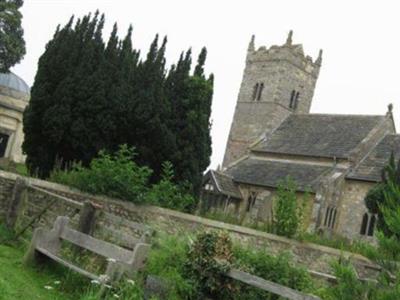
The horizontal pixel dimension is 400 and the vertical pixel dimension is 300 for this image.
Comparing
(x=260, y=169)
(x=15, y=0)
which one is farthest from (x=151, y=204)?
(x=15, y=0)

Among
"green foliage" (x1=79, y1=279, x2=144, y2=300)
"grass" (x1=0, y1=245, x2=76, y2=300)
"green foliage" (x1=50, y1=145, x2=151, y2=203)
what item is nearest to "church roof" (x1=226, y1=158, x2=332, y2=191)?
"green foliage" (x1=50, y1=145, x2=151, y2=203)

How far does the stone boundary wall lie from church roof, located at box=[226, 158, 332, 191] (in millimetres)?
11270

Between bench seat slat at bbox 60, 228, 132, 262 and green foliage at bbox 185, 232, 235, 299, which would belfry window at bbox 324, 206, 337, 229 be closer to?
green foliage at bbox 185, 232, 235, 299

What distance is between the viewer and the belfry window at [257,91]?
4378 cm

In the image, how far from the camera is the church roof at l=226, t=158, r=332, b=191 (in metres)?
30.8

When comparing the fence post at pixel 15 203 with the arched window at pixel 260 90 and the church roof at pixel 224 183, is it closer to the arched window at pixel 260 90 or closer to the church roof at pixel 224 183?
the church roof at pixel 224 183

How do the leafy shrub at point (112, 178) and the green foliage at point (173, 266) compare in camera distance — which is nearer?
the green foliage at point (173, 266)

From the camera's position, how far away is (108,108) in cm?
1877

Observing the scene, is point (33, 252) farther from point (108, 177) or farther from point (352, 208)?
point (352, 208)

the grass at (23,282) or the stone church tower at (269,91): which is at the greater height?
the stone church tower at (269,91)

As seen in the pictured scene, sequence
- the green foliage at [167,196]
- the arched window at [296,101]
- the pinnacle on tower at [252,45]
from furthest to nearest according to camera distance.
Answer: the pinnacle on tower at [252,45] < the arched window at [296,101] < the green foliage at [167,196]

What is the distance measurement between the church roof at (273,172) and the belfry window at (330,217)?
1478 millimetres

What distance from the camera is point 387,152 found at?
3102 centimetres

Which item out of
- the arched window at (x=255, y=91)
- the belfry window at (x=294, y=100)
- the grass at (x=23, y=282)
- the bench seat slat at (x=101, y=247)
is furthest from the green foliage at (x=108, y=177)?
the belfry window at (x=294, y=100)
